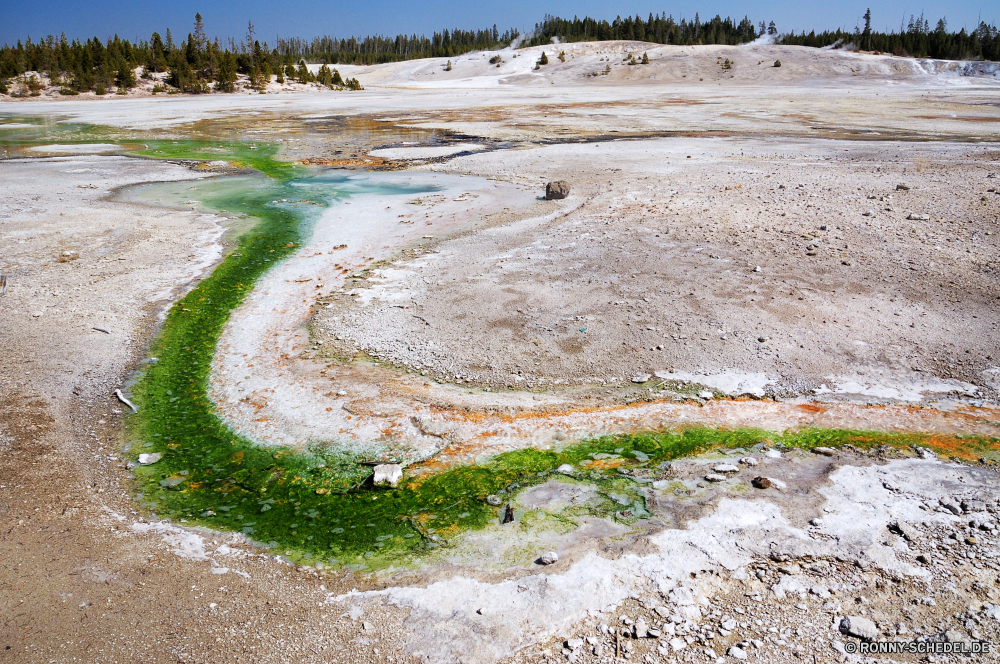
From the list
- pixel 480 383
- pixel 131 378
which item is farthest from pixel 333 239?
pixel 480 383

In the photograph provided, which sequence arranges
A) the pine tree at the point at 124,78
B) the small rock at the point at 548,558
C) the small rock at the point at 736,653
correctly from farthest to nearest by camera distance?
the pine tree at the point at 124,78 < the small rock at the point at 548,558 < the small rock at the point at 736,653

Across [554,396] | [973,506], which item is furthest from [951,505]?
[554,396]

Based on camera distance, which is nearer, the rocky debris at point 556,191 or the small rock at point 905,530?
the small rock at point 905,530

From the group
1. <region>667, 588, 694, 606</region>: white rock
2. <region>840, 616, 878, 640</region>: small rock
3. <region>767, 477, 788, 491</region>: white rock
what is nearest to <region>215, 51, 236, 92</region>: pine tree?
<region>767, 477, 788, 491</region>: white rock

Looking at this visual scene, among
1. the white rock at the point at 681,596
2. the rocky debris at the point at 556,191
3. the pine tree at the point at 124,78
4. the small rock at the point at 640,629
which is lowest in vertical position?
the small rock at the point at 640,629

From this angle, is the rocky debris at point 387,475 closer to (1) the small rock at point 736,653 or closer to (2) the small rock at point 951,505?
(1) the small rock at point 736,653

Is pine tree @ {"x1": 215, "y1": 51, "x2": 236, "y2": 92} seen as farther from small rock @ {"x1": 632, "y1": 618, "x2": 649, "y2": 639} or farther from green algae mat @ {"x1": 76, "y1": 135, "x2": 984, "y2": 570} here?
small rock @ {"x1": 632, "y1": 618, "x2": 649, "y2": 639}

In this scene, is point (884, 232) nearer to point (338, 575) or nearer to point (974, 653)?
point (974, 653)

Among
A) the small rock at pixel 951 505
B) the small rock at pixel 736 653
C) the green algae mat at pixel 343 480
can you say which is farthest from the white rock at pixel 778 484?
the small rock at pixel 736 653
